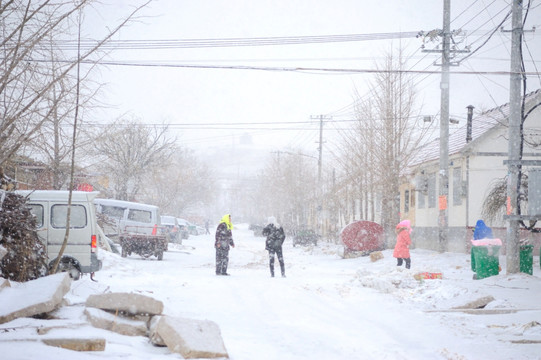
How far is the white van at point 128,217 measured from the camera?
25875mm

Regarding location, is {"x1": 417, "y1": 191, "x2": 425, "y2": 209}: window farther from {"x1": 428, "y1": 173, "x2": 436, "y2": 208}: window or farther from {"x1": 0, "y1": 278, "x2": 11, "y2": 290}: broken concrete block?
{"x1": 0, "y1": 278, "x2": 11, "y2": 290}: broken concrete block

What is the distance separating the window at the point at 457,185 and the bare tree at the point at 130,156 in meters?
20.3

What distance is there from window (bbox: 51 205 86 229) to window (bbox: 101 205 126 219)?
1270 cm

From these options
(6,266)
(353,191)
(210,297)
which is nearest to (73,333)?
(6,266)

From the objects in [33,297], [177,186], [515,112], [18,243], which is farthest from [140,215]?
[177,186]

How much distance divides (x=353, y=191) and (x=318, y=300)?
2426 cm

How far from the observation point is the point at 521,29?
16578 millimetres

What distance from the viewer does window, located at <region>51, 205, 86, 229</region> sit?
13.8m

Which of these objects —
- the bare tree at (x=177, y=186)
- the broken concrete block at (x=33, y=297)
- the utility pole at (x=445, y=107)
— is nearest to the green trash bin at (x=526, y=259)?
the utility pole at (x=445, y=107)

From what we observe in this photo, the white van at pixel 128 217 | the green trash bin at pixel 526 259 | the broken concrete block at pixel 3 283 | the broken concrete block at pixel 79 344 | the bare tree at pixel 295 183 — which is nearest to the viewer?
→ the broken concrete block at pixel 79 344

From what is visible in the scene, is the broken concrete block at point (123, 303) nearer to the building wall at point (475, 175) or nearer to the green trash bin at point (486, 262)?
the green trash bin at point (486, 262)

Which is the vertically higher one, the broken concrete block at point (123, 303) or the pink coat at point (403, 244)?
the pink coat at point (403, 244)

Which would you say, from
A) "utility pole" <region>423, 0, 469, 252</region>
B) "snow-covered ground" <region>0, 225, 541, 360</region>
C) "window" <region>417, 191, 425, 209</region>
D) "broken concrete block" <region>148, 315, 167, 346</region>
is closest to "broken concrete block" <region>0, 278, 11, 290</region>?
"snow-covered ground" <region>0, 225, 541, 360</region>

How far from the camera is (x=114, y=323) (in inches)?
294
